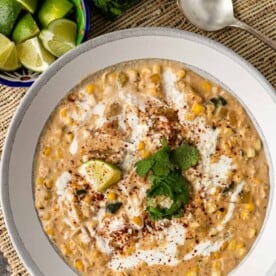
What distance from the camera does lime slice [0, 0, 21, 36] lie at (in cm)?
237

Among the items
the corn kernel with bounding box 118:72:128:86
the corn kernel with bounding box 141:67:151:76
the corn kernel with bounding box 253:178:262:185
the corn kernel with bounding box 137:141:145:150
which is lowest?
the corn kernel with bounding box 253:178:262:185

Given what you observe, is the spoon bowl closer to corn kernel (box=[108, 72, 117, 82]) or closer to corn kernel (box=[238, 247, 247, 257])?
corn kernel (box=[108, 72, 117, 82])

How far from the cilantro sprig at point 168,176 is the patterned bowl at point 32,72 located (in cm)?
52

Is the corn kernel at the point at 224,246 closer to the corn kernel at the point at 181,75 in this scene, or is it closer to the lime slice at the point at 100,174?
the lime slice at the point at 100,174

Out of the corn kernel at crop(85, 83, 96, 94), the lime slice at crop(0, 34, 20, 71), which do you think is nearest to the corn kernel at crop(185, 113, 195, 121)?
the corn kernel at crop(85, 83, 96, 94)

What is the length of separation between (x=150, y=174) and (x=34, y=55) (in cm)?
63

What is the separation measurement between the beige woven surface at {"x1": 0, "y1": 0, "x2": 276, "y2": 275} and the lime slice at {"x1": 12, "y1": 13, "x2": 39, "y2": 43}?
22cm

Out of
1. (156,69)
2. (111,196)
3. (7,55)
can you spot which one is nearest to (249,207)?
(111,196)

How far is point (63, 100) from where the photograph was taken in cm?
233

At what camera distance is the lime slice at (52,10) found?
2.39m

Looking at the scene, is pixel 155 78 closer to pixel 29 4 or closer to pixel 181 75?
pixel 181 75

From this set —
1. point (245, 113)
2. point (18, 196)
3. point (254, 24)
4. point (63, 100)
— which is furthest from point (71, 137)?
point (254, 24)

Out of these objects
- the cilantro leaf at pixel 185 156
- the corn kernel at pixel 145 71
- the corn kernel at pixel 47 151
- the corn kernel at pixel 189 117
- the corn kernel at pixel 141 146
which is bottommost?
the cilantro leaf at pixel 185 156

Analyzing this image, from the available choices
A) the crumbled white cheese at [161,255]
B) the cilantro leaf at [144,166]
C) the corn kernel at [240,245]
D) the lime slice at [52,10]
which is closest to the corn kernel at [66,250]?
the crumbled white cheese at [161,255]
